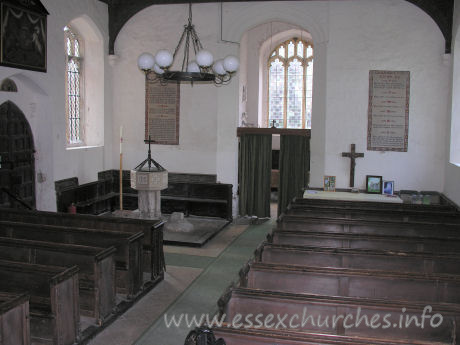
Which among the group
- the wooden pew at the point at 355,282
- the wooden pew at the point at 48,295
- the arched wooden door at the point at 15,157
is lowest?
the wooden pew at the point at 48,295

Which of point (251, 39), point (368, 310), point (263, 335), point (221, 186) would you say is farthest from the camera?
point (251, 39)

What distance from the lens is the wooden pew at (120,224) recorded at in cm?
617

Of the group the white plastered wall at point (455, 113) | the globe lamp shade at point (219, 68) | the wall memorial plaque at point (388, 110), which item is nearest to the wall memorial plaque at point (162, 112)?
the globe lamp shade at point (219, 68)

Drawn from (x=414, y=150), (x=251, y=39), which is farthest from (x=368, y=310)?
(x=251, y=39)

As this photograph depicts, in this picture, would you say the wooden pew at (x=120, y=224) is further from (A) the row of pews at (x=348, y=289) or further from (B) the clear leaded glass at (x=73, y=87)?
(B) the clear leaded glass at (x=73, y=87)

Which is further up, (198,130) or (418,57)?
(418,57)

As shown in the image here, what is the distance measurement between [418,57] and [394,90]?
0.68 metres

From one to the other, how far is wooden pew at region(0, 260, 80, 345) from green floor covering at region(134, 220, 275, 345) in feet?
2.25

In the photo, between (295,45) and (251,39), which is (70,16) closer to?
(251,39)

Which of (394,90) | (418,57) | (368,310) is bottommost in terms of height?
(368,310)

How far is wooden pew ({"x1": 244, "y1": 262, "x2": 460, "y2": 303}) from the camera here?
3.75 meters

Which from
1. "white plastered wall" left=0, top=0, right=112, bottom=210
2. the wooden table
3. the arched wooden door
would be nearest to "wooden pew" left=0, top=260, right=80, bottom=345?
the arched wooden door

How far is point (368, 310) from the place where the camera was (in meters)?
3.26

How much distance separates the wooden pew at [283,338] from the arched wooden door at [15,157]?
214 inches
